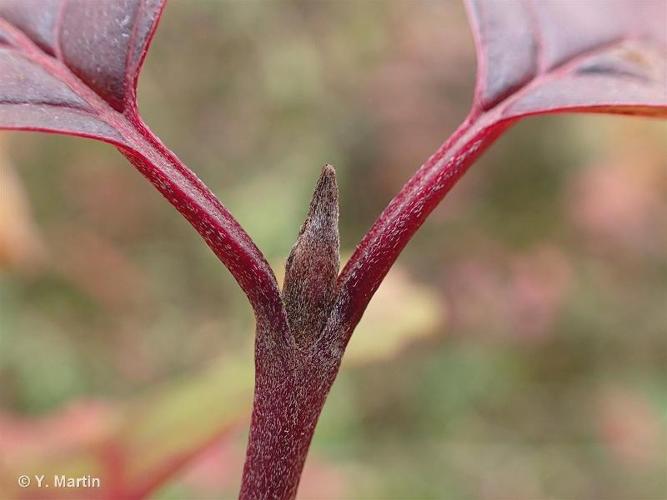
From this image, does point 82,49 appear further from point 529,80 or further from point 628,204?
point 628,204

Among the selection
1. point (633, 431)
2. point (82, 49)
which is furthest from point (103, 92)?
point (633, 431)

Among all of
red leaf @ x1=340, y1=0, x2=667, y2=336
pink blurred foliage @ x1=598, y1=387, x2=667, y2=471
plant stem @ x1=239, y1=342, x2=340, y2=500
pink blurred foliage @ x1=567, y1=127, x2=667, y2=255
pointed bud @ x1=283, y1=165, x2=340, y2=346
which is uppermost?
pink blurred foliage @ x1=567, y1=127, x2=667, y2=255

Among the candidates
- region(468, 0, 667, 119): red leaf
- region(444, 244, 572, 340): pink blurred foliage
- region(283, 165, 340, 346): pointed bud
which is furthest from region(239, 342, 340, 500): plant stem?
region(444, 244, 572, 340): pink blurred foliage

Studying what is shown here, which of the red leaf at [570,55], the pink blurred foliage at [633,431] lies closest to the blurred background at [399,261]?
the pink blurred foliage at [633,431]

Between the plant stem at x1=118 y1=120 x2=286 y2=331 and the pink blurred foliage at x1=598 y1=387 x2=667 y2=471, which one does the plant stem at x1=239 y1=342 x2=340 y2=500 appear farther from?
the pink blurred foliage at x1=598 y1=387 x2=667 y2=471

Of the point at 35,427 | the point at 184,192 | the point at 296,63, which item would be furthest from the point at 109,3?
the point at 296,63

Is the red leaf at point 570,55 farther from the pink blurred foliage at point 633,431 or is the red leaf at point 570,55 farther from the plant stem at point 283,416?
the pink blurred foliage at point 633,431

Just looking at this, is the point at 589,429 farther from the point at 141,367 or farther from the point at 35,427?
the point at 35,427
